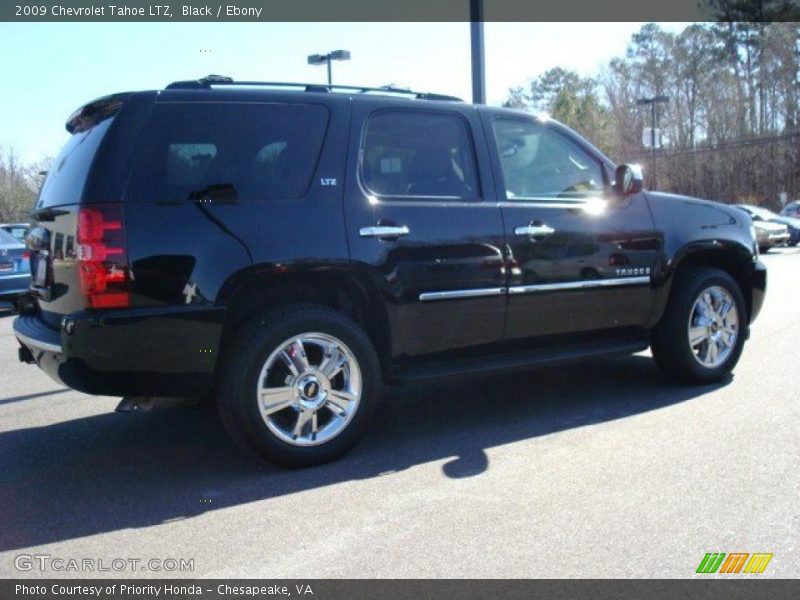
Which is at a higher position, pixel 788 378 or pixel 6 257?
pixel 6 257

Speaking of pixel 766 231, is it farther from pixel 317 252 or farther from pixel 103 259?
pixel 103 259

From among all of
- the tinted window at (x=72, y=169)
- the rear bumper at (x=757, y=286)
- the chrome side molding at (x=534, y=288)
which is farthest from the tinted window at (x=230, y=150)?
the rear bumper at (x=757, y=286)

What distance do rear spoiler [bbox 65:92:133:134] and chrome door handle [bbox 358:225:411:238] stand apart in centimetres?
139

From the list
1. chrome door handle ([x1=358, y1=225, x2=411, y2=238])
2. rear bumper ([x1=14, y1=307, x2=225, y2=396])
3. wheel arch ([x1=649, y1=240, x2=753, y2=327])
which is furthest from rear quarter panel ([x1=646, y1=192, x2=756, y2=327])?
rear bumper ([x1=14, y1=307, x2=225, y2=396])

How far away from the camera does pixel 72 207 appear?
3988 mm

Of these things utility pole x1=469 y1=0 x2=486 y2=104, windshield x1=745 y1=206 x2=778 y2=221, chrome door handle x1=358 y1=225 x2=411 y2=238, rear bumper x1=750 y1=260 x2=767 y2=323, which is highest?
utility pole x1=469 y1=0 x2=486 y2=104

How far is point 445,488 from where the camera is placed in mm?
3994

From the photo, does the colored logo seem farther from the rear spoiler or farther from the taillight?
the rear spoiler

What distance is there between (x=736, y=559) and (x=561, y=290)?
222cm

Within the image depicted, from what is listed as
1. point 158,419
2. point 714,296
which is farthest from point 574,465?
point 158,419

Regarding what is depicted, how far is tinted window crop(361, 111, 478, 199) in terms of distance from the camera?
465 centimetres

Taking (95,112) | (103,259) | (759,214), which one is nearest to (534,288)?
(103,259)

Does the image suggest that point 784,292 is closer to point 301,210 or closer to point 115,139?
point 301,210

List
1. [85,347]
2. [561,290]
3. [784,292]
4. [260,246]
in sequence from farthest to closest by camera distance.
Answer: [784,292], [561,290], [260,246], [85,347]
